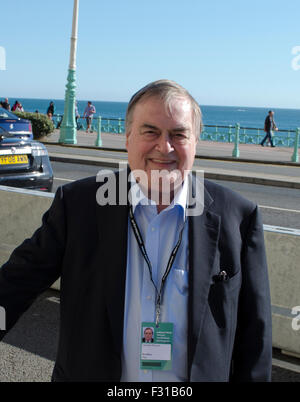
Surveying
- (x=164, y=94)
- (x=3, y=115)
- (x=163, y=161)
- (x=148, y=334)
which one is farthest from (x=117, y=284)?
(x=3, y=115)

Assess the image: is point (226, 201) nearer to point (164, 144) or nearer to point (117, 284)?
point (164, 144)

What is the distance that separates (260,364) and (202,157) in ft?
55.9

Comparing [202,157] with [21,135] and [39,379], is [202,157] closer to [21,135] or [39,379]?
[21,135]

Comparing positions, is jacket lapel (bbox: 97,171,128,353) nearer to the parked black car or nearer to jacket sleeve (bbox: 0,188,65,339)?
jacket sleeve (bbox: 0,188,65,339)

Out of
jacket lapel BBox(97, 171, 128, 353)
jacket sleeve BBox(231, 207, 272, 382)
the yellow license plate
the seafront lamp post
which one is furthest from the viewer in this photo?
the seafront lamp post

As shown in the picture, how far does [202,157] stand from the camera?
61.5ft

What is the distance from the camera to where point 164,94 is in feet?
6.07

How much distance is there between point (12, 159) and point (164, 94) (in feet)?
21.6

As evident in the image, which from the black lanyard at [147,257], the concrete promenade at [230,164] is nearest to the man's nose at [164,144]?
the black lanyard at [147,257]

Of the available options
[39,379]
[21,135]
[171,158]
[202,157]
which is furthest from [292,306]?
[202,157]

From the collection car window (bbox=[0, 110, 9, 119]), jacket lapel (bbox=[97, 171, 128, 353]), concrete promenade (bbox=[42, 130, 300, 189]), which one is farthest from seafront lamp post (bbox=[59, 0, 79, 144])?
jacket lapel (bbox=[97, 171, 128, 353])

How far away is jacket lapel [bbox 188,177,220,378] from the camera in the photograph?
1.82m

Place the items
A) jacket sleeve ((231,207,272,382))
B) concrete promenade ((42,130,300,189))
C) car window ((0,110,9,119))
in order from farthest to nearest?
concrete promenade ((42,130,300,189)) < car window ((0,110,9,119)) < jacket sleeve ((231,207,272,382))

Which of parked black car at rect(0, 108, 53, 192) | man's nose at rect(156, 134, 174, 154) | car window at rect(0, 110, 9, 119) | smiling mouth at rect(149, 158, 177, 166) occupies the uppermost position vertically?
man's nose at rect(156, 134, 174, 154)
